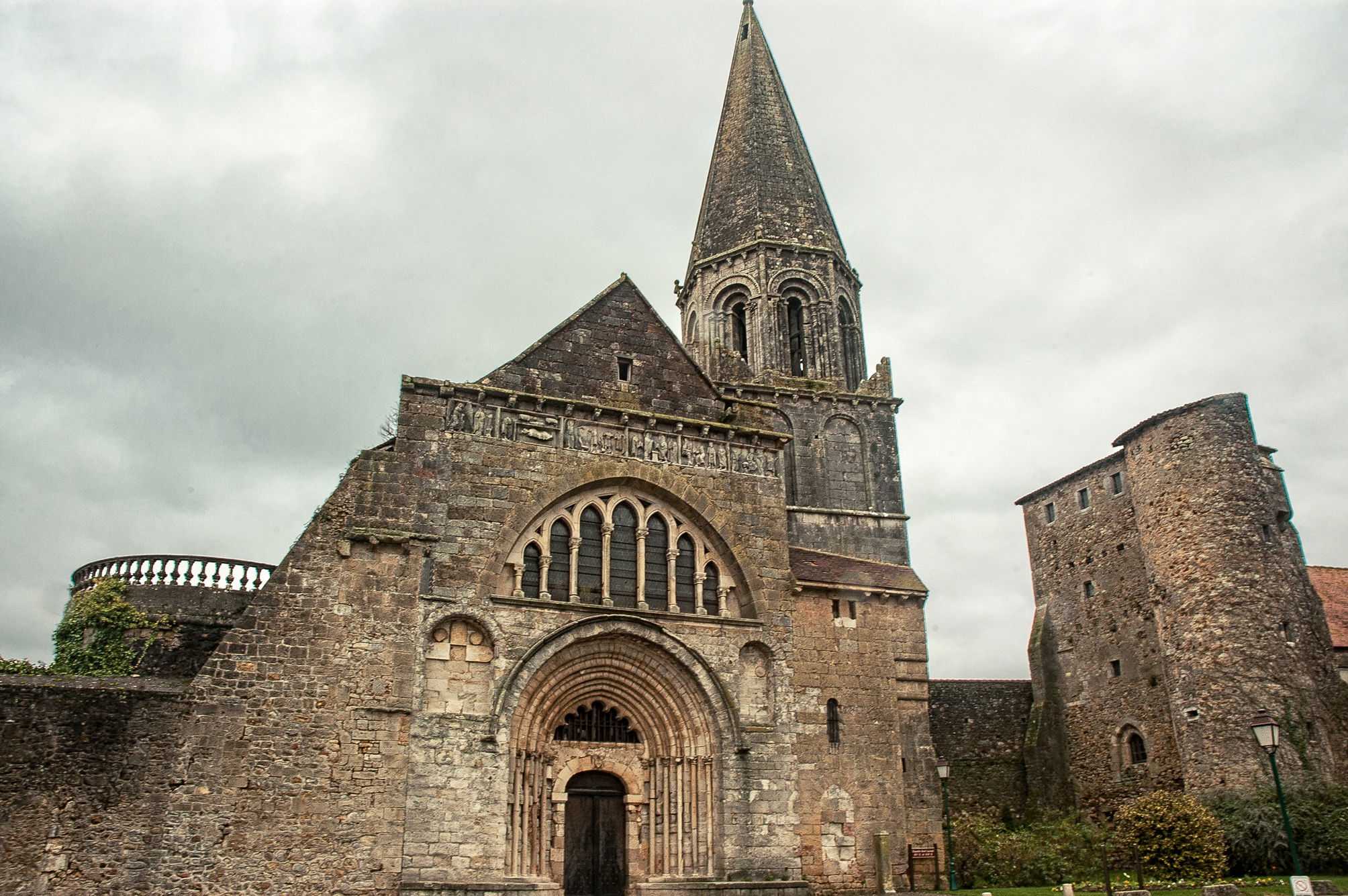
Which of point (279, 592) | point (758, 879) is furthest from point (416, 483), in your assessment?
point (758, 879)

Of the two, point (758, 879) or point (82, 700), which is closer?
point (82, 700)

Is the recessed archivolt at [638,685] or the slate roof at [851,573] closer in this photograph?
the recessed archivolt at [638,685]

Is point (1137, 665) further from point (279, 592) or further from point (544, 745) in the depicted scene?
point (279, 592)

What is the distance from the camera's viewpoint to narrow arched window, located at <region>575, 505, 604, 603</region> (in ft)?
61.1

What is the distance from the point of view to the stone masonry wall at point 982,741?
3006 centimetres

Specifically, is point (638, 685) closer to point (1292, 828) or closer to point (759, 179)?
point (1292, 828)

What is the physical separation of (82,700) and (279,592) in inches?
122

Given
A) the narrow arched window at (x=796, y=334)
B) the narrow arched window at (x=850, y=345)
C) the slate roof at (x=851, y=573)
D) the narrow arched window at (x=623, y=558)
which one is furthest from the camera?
the narrow arched window at (x=850, y=345)

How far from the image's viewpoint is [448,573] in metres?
17.5

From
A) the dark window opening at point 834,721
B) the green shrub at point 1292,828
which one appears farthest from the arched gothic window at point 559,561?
the green shrub at point 1292,828

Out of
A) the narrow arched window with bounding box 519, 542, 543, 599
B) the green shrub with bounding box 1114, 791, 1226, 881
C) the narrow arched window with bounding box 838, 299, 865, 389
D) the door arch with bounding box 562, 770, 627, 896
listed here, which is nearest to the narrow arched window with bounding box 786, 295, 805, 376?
the narrow arched window with bounding box 838, 299, 865, 389

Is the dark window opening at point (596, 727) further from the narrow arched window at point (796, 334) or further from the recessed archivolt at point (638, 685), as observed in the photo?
the narrow arched window at point (796, 334)

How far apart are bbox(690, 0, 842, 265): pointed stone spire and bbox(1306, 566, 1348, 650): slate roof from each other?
56.0 ft

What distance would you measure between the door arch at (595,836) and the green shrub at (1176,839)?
33.5 ft
